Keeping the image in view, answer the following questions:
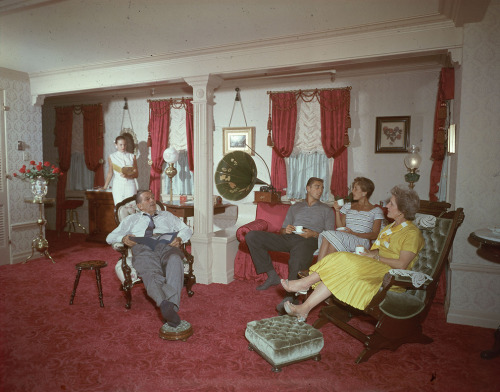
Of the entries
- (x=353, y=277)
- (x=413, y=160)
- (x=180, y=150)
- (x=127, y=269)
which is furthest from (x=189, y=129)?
(x=353, y=277)

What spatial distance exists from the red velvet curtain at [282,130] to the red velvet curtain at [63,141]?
4.36 meters

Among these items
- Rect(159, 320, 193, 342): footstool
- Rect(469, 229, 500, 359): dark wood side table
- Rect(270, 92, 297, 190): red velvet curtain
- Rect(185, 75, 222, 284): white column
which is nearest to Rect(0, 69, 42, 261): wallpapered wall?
Rect(185, 75, 222, 284): white column

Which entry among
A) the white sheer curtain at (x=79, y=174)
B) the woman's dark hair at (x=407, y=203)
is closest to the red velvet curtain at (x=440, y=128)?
the woman's dark hair at (x=407, y=203)

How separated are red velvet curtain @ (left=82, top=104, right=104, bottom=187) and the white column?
3716 millimetres

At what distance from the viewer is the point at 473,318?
3053 millimetres

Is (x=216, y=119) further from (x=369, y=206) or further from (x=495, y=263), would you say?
(x=495, y=263)

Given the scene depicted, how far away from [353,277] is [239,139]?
4068 mm

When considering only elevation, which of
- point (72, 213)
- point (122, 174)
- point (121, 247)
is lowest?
point (72, 213)

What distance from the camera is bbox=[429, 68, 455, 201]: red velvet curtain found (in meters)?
4.11

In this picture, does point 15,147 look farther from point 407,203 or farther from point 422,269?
point 422,269

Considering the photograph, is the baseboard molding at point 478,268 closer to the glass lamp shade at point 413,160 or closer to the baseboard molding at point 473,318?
the baseboard molding at point 473,318

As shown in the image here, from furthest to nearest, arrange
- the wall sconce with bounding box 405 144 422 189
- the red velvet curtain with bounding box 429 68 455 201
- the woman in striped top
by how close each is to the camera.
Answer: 1. the wall sconce with bounding box 405 144 422 189
2. the red velvet curtain with bounding box 429 68 455 201
3. the woman in striped top

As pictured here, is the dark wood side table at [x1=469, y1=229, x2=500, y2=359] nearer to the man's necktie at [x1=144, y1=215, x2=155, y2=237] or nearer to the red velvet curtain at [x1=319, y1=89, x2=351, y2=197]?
the man's necktie at [x1=144, y1=215, x2=155, y2=237]

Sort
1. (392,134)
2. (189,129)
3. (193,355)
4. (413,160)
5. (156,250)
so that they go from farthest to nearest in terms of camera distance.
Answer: (189,129) < (392,134) < (413,160) < (156,250) < (193,355)
